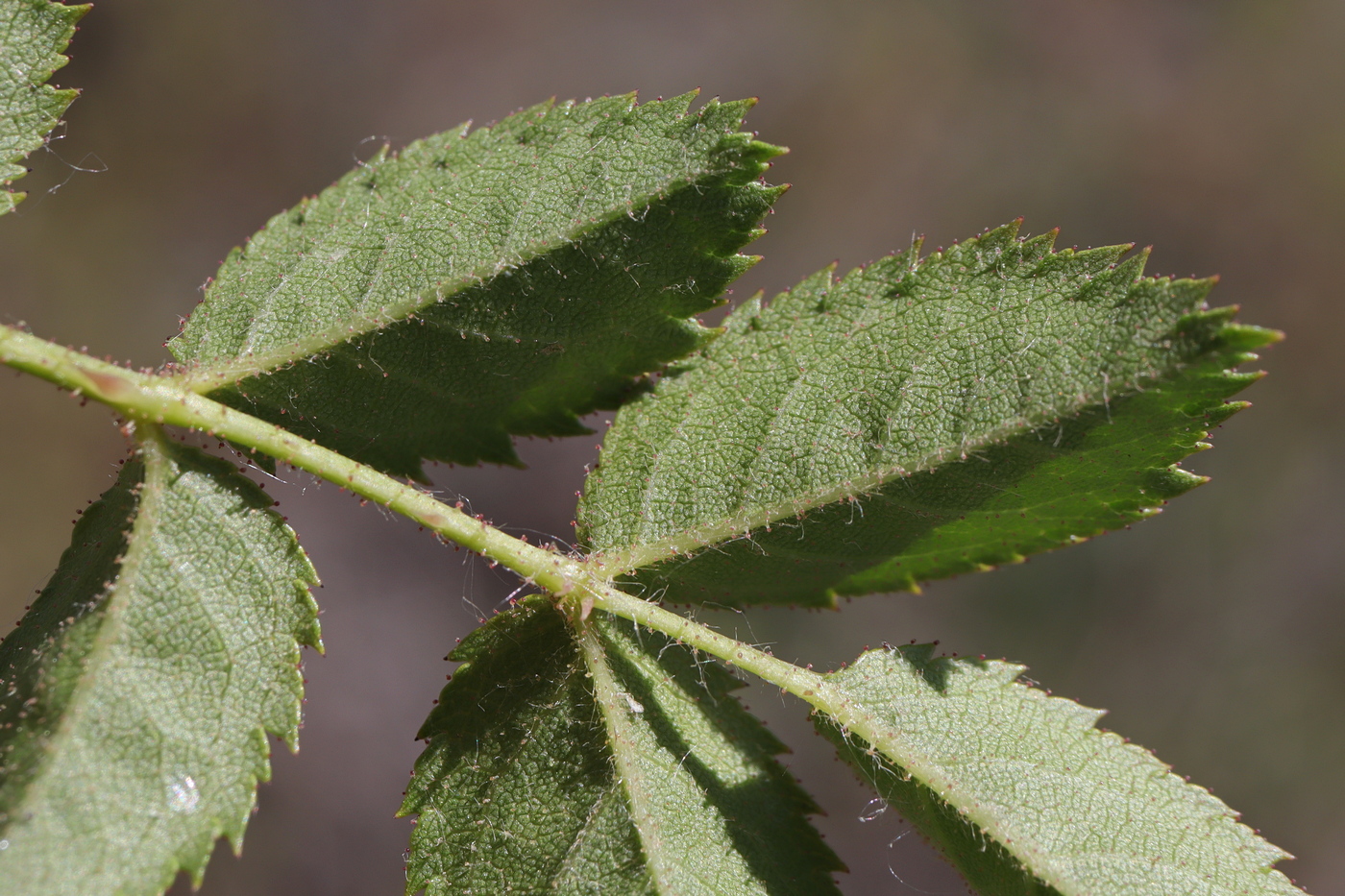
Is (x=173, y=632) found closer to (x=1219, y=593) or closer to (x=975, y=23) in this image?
(x=1219, y=593)

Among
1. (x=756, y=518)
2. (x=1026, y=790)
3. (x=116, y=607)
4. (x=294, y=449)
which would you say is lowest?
(x=1026, y=790)

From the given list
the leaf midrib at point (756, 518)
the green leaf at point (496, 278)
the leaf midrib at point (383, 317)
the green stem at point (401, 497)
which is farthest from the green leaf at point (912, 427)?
the leaf midrib at point (383, 317)

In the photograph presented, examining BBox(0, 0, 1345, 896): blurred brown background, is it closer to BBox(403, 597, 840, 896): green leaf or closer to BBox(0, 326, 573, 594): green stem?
BBox(403, 597, 840, 896): green leaf

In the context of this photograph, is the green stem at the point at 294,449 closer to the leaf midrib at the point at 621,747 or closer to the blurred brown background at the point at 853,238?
the leaf midrib at the point at 621,747

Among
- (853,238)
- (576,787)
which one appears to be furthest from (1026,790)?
(853,238)

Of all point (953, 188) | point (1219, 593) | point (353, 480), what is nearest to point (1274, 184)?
point (953, 188)

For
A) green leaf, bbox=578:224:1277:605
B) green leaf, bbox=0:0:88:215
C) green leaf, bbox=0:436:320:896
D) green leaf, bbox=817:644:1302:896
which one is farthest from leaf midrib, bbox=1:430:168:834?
green leaf, bbox=817:644:1302:896

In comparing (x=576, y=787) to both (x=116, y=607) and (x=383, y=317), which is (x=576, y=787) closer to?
(x=116, y=607)
